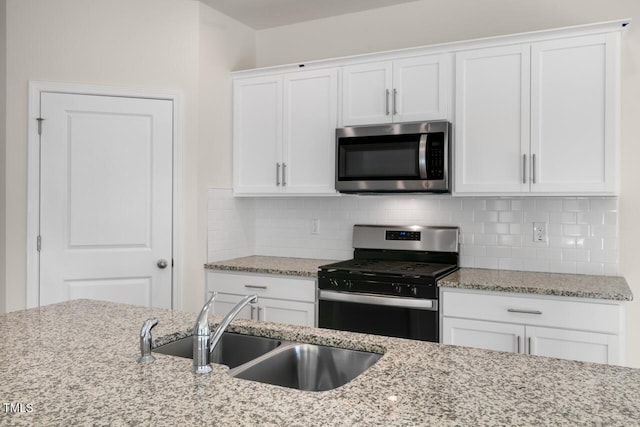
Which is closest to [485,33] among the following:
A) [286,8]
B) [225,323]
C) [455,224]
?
[455,224]

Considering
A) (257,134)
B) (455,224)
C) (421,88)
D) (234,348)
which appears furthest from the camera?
(257,134)

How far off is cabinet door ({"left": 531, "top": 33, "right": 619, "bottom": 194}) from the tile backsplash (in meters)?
0.37

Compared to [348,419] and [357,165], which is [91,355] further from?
[357,165]

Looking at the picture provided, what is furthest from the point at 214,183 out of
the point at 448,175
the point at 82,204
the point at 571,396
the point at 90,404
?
the point at 571,396

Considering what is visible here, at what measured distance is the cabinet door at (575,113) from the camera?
8.80ft

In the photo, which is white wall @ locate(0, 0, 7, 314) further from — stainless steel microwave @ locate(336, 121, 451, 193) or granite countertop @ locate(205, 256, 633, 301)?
stainless steel microwave @ locate(336, 121, 451, 193)

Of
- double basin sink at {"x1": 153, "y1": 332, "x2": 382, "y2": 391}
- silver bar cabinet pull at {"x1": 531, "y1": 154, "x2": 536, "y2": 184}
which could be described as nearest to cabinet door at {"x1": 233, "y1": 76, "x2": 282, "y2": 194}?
silver bar cabinet pull at {"x1": 531, "y1": 154, "x2": 536, "y2": 184}

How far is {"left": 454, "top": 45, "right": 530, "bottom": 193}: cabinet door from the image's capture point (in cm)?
289

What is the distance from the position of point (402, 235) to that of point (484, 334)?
1000mm

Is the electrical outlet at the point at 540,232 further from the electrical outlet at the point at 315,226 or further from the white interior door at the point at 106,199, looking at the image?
the white interior door at the point at 106,199

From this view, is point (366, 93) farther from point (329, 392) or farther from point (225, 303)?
point (329, 392)

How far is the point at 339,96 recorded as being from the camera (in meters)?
3.43

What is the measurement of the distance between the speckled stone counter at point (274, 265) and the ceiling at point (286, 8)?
6.05ft

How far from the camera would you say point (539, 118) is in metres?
2.84
